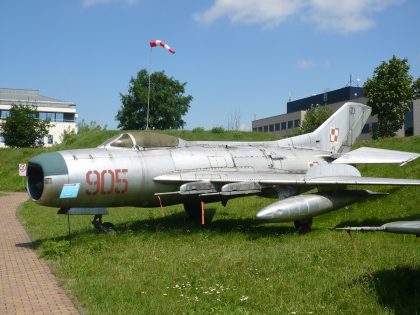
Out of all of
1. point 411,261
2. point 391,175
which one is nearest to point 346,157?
point 391,175

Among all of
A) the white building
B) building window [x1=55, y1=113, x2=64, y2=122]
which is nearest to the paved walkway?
the white building

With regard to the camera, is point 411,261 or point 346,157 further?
point 346,157

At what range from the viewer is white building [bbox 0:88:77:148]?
105 m

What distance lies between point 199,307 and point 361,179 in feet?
19.8

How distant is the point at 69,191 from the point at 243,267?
4.52m

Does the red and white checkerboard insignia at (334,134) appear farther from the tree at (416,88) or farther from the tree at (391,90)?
the tree at (416,88)

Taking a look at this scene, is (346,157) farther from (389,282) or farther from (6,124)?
(6,124)

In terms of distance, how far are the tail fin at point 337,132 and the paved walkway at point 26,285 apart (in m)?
8.52

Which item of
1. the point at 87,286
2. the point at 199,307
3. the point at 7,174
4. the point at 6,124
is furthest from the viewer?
the point at 6,124

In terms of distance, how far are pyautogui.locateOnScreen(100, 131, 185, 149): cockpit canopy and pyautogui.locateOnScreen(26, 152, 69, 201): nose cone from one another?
4.86 feet

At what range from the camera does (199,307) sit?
595cm

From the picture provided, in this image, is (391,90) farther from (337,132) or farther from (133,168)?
(133,168)

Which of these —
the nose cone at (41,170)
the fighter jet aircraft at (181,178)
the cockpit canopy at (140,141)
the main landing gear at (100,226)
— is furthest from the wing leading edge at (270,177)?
the nose cone at (41,170)

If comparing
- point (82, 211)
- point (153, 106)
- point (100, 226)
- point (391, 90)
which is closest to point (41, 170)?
point (82, 211)
